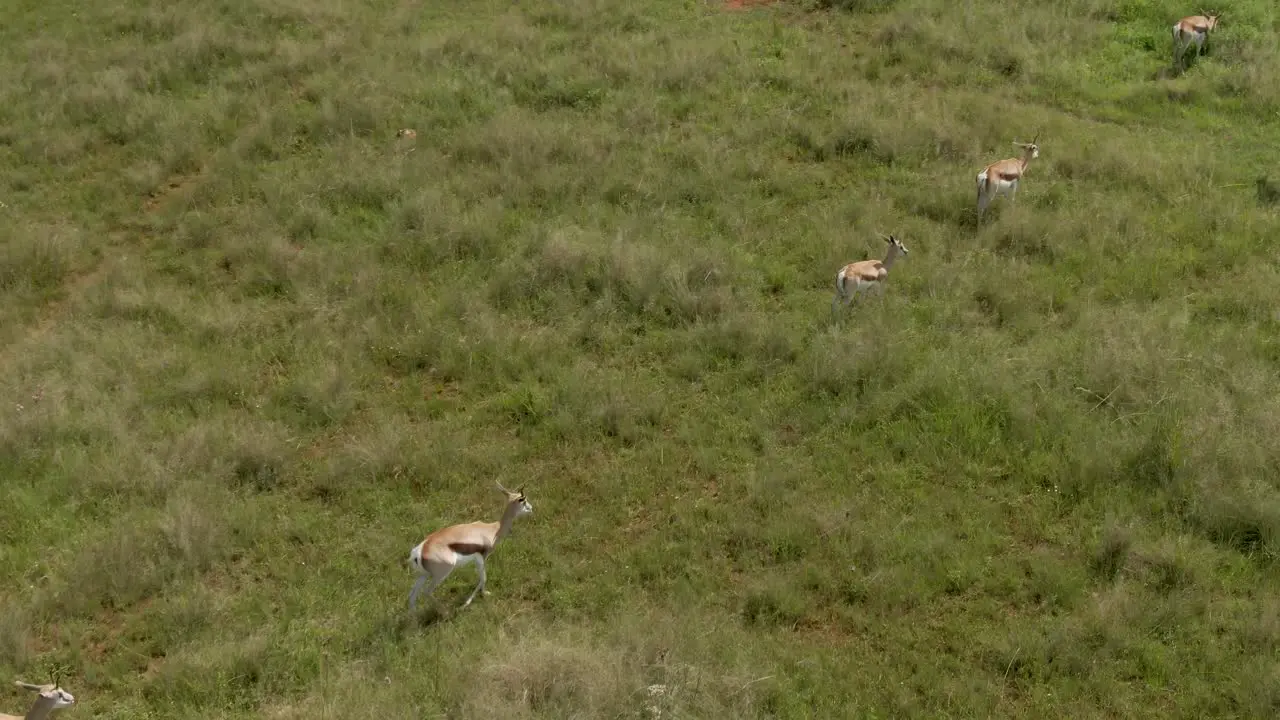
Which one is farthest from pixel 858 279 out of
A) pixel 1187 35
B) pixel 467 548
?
pixel 1187 35

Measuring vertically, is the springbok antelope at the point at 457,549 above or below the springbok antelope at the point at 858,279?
below

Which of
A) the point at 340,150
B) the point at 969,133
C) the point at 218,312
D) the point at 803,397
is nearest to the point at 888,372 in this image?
the point at 803,397

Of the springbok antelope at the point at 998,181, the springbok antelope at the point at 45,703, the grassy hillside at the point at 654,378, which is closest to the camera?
the springbok antelope at the point at 45,703

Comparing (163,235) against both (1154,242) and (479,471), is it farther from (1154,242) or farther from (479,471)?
(1154,242)

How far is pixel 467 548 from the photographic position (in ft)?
27.3

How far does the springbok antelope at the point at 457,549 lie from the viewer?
8.15 metres

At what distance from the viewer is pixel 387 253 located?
13.5 metres

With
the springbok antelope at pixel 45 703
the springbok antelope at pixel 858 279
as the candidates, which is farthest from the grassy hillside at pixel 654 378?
the springbok antelope at pixel 45 703

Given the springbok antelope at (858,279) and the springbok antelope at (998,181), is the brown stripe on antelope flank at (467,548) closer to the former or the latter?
the springbok antelope at (858,279)

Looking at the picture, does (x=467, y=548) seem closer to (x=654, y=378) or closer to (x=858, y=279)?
(x=654, y=378)

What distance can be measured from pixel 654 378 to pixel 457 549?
3.51 metres

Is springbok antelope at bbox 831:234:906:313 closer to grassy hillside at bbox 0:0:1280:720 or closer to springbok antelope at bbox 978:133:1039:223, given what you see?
grassy hillside at bbox 0:0:1280:720

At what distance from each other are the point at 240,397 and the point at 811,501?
18.9 feet

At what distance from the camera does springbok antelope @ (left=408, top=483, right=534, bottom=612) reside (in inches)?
321
